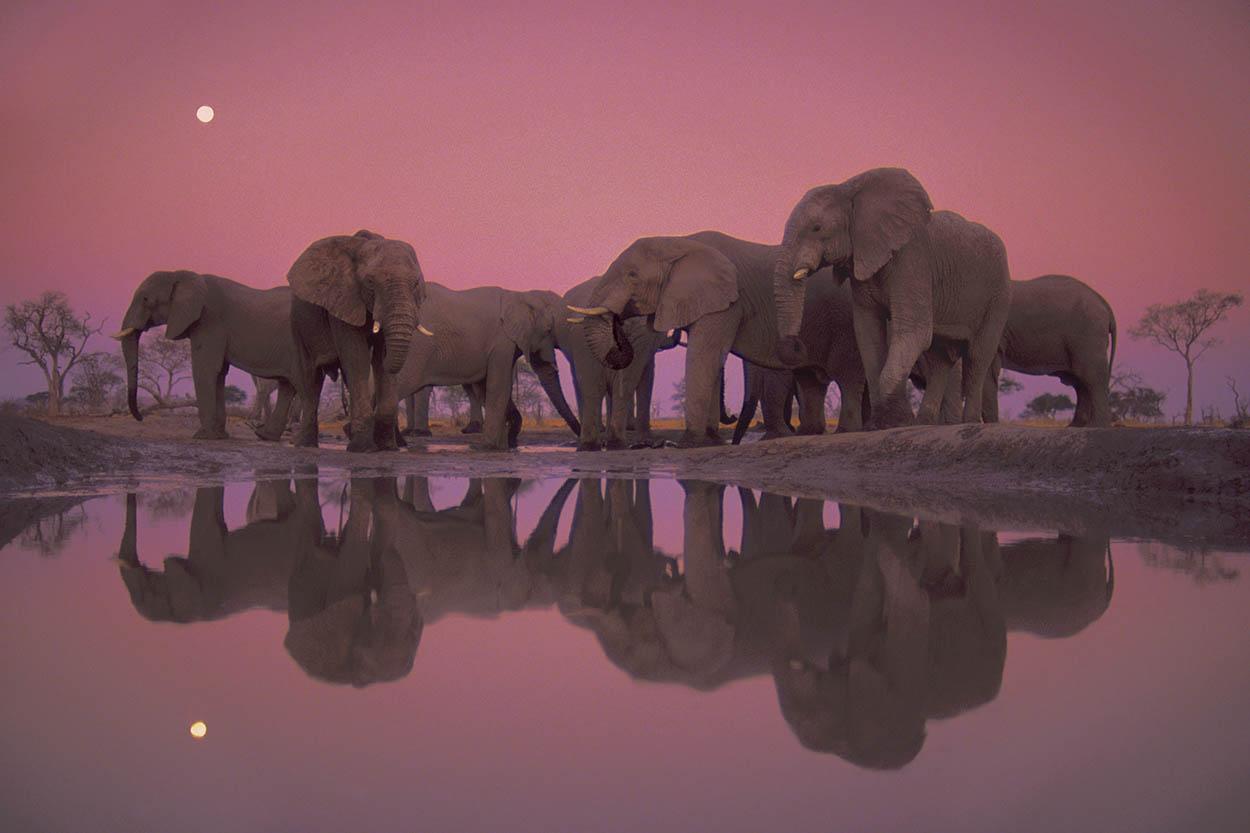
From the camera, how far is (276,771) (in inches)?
52.7

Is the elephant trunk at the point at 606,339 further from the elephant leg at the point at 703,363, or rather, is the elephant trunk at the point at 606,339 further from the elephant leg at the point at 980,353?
the elephant leg at the point at 980,353

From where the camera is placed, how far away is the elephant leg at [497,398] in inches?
530

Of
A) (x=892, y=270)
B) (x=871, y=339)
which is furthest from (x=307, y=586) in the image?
(x=871, y=339)

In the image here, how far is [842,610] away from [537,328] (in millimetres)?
13093

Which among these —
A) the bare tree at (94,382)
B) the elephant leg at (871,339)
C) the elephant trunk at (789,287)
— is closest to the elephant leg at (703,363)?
the elephant trunk at (789,287)

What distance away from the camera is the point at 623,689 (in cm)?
174

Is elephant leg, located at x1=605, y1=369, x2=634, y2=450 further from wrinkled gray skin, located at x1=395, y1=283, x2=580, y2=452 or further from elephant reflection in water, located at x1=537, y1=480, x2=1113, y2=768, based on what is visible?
elephant reflection in water, located at x1=537, y1=480, x2=1113, y2=768

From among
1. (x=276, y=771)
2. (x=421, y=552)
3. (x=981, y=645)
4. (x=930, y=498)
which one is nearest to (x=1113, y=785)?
(x=981, y=645)

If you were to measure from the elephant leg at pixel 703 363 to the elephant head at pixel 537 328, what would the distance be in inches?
168

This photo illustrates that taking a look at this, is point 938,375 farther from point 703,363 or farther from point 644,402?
point 644,402

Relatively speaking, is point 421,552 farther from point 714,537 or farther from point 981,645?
Result: point 981,645

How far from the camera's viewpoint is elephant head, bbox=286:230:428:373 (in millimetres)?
10703

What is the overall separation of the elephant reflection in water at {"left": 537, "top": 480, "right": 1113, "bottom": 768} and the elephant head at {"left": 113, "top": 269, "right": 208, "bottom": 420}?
11.3 meters

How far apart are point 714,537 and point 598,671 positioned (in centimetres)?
209
